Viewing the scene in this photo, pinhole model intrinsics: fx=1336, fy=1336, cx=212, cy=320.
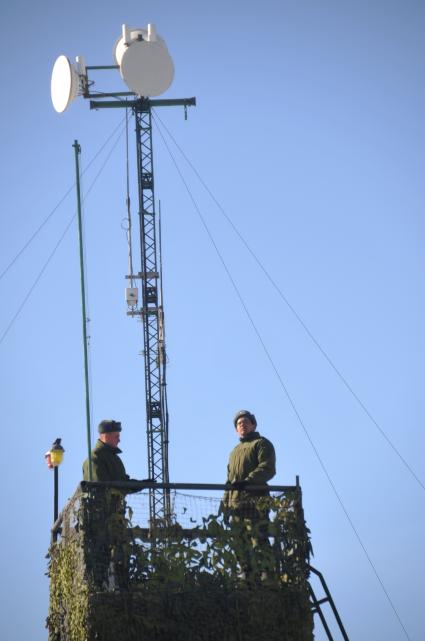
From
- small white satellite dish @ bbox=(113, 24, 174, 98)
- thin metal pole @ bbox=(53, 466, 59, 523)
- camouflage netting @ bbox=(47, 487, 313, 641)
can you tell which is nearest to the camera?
camouflage netting @ bbox=(47, 487, 313, 641)

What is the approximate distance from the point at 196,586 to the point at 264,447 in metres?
1.94

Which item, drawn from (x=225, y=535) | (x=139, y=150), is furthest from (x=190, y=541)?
(x=139, y=150)

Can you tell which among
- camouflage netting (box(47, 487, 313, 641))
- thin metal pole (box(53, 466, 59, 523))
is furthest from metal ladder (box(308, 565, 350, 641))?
thin metal pole (box(53, 466, 59, 523))

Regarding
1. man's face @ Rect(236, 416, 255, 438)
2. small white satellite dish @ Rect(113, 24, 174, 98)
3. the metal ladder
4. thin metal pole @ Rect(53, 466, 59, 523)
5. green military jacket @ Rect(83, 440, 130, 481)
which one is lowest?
the metal ladder

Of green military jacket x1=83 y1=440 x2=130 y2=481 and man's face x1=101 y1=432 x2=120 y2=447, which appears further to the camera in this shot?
man's face x1=101 y1=432 x2=120 y2=447

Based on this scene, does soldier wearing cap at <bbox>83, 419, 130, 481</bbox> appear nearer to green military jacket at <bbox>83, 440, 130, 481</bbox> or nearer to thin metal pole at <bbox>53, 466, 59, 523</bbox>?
green military jacket at <bbox>83, 440, 130, 481</bbox>

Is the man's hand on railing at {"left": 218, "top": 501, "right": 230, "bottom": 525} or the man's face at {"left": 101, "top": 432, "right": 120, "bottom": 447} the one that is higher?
the man's face at {"left": 101, "top": 432, "right": 120, "bottom": 447}

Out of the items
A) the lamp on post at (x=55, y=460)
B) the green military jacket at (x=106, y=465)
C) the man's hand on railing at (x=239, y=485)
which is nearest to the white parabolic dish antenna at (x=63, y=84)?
the lamp on post at (x=55, y=460)

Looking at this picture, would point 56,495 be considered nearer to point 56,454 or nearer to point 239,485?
point 56,454

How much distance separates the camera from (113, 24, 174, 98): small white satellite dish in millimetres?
27469

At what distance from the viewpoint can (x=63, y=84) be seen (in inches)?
1101

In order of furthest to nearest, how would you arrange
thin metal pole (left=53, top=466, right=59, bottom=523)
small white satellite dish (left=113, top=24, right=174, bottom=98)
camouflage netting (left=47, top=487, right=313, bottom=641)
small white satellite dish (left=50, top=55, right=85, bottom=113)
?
small white satellite dish (left=50, top=55, right=85, bottom=113), small white satellite dish (left=113, top=24, right=174, bottom=98), thin metal pole (left=53, top=466, right=59, bottom=523), camouflage netting (left=47, top=487, right=313, bottom=641)

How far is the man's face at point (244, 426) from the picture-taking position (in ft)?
54.5

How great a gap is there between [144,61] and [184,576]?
48.4 feet
